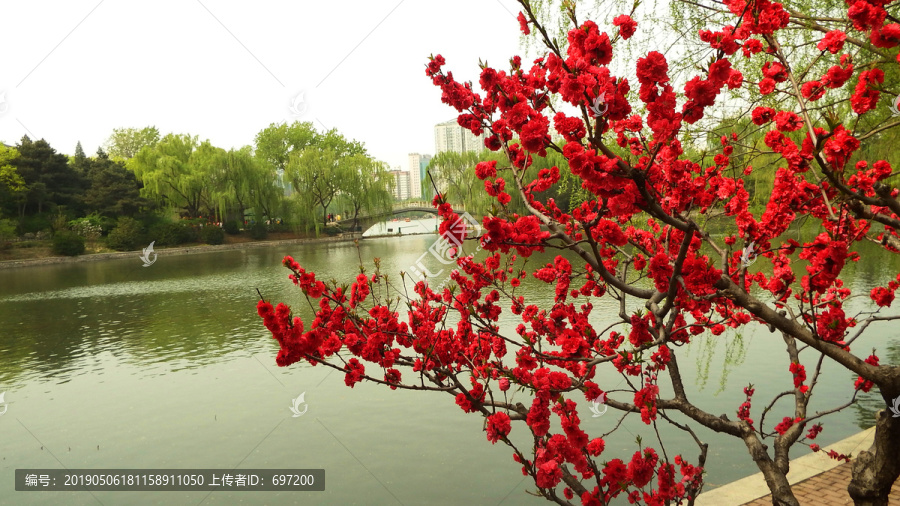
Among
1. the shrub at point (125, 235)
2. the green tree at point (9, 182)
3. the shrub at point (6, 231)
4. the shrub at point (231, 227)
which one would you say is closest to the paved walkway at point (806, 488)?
the shrub at point (125, 235)

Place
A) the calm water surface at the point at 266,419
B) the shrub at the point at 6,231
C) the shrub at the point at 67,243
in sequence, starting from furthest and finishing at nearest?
the shrub at the point at 67,243 < the shrub at the point at 6,231 < the calm water surface at the point at 266,419

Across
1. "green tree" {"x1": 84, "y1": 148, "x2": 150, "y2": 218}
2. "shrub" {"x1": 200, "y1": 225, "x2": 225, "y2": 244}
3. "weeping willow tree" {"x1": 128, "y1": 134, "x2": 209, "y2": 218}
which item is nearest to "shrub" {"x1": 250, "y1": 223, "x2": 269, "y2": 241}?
"shrub" {"x1": 200, "y1": 225, "x2": 225, "y2": 244}

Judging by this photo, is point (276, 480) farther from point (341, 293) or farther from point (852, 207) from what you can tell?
point (852, 207)

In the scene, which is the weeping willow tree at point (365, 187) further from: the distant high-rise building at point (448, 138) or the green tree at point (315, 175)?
the distant high-rise building at point (448, 138)

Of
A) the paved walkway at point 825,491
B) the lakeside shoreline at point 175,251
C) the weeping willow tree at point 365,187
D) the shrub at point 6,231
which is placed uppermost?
the weeping willow tree at point 365,187

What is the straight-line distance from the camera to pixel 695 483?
2.79m

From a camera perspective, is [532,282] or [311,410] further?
[532,282]

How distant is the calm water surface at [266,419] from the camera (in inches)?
195

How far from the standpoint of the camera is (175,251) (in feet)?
111

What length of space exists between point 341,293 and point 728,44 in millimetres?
2230

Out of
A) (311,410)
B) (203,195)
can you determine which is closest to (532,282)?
(311,410)

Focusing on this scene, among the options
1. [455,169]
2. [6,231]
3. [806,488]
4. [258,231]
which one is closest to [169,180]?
[258,231]

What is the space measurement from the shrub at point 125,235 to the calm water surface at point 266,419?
24309mm

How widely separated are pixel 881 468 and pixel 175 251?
3653cm
